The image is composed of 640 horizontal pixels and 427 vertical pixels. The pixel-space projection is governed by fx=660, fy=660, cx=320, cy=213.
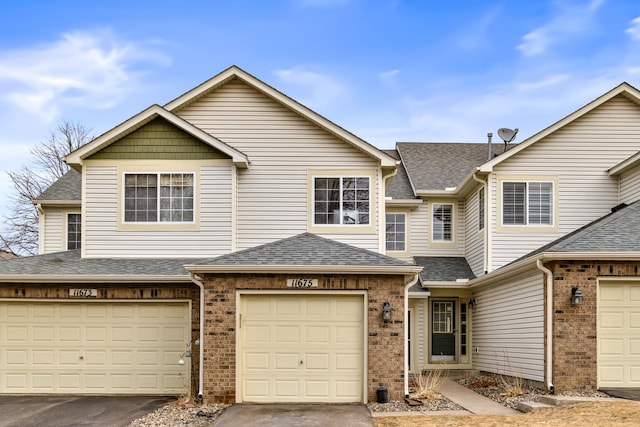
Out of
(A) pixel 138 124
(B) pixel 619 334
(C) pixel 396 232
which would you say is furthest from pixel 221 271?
(C) pixel 396 232

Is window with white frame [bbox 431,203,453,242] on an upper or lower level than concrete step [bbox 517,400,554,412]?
upper

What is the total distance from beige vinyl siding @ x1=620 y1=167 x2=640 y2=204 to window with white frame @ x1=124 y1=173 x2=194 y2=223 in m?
11.4

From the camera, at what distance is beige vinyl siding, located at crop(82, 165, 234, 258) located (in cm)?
1617

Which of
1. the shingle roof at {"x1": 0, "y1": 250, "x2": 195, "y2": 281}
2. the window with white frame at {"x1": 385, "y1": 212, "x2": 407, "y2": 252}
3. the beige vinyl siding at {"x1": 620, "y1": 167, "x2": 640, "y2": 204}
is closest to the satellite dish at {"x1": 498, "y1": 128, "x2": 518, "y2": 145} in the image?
the window with white frame at {"x1": 385, "y1": 212, "x2": 407, "y2": 252}

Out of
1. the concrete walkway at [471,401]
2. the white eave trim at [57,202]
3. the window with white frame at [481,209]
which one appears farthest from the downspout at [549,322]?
the white eave trim at [57,202]

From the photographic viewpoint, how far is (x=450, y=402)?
13.4 metres

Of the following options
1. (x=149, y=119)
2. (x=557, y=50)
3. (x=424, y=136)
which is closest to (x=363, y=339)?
(x=149, y=119)

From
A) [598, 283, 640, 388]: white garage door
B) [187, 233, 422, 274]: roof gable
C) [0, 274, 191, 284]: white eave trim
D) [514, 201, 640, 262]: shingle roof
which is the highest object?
[514, 201, 640, 262]: shingle roof

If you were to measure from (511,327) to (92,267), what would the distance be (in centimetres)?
1016

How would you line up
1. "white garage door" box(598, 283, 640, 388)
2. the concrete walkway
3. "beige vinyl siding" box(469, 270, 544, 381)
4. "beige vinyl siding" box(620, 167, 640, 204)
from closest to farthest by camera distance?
the concrete walkway, "white garage door" box(598, 283, 640, 388), "beige vinyl siding" box(469, 270, 544, 381), "beige vinyl siding" box(620, 167, 640, 204)

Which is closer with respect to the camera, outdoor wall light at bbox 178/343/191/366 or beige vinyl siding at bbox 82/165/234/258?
outdoor wall light at bbox 178/343/191/366

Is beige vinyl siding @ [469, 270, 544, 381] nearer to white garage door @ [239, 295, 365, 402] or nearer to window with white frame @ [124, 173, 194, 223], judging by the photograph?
white garage door @ [239, 295, 365, 402]

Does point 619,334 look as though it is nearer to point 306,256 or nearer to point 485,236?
point 485,236

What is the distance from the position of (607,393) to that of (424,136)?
16382mm
